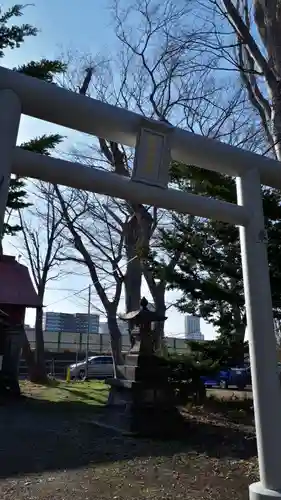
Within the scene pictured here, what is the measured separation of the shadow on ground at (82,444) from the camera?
5812 mm

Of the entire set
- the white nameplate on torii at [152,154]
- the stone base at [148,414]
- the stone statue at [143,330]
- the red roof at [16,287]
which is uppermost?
the red roof at [16,287]

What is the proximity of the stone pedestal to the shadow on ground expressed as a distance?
28 centimetres

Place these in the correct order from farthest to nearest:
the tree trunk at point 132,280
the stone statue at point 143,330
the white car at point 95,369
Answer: the white car at point 95,369, the tree trunk at point 132,280, the stone statue at point 143,330

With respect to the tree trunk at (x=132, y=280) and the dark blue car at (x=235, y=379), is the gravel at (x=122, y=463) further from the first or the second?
the dark blue car at (x=235, y=379)

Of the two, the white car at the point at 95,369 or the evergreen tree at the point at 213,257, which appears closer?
the evergreen tree at the point at 213,257

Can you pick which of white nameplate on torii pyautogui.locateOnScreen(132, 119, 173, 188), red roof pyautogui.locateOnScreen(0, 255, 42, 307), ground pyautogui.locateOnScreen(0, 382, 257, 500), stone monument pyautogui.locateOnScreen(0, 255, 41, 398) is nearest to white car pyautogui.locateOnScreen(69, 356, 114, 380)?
stone monument pyautogui.locateOnScreen(0, 255, 41, 398)

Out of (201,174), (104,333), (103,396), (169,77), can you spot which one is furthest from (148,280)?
(104,333)

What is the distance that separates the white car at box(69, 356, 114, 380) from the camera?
23109 mm

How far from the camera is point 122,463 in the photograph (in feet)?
18.8

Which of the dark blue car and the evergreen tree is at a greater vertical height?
the evergreen tree

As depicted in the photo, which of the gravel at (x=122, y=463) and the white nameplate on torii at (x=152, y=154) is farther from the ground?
the white nameplate on torii at (x=152, y=154)

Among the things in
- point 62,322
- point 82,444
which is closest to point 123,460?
point 82,444

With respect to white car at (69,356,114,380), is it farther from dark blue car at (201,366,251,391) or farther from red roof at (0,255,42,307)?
red roof at (0,255,42,307)

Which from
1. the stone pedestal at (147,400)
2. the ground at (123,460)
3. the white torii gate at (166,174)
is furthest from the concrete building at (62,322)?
the white torii gate at (166,174)
